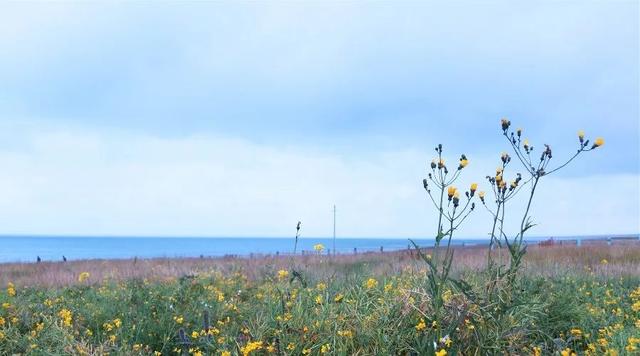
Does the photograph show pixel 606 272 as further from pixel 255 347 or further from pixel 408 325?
pixel 255 347

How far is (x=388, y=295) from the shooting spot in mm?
5805

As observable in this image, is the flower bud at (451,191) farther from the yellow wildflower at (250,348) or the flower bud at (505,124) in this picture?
the yellow wildflower at (250,348)

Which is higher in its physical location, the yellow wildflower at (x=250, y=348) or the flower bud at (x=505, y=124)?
the flower bud at (x=505, y=124)

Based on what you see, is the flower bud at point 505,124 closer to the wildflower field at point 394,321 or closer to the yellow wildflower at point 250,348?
the wildflower field at point 394,321

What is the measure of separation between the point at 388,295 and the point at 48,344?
10.6ft

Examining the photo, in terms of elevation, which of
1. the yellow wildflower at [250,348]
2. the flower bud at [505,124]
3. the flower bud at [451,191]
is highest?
the flower bud at [505,124]

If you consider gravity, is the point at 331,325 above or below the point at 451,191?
below

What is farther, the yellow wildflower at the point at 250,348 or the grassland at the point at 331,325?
the grassland at the point at 331,325

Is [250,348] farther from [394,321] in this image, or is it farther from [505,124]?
[505,124]

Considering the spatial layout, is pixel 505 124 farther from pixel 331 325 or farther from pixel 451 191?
pixel 331 325

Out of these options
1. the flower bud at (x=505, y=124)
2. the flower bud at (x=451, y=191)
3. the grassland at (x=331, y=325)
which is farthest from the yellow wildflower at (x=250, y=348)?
the flower bud at (x=505, y=124)

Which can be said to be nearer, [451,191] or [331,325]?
[451,191]

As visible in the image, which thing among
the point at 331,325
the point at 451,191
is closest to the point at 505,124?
the point at 451,191

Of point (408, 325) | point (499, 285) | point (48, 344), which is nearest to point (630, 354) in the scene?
point (499, 285)
